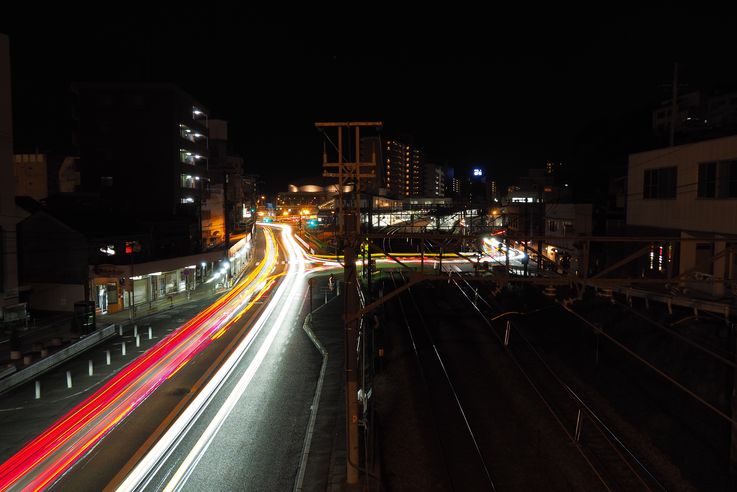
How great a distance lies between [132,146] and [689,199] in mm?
34346

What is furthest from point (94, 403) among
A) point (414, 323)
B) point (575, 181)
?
point (575, 181)

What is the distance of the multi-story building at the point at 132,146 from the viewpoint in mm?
35219

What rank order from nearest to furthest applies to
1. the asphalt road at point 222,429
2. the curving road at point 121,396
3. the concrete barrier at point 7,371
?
the asphalt road at point 222,429 < the curving road at point 121,396 < the concrete barrier at point 7,371

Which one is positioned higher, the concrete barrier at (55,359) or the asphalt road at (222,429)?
the concrete barrier at (55,359)

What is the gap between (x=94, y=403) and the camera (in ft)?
41.4

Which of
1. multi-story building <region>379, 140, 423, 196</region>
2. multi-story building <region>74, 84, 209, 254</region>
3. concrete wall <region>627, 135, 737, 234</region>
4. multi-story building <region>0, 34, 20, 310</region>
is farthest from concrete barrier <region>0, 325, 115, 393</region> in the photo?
multi-story building <region>379, 140, 423, 196</region>

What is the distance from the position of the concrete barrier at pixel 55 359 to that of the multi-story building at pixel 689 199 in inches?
776

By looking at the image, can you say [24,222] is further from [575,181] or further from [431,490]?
[575,181]

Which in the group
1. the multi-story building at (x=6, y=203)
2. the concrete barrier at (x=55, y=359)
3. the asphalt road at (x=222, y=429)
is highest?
the multi-story building at (x=6, y=203)

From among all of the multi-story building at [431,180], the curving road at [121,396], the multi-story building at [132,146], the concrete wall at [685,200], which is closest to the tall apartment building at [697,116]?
the concrete wall at [685,200]

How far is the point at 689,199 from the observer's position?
1781 cm

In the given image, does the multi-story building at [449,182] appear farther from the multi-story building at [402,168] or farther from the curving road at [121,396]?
the curving road at [121,396]

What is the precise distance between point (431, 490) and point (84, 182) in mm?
35266

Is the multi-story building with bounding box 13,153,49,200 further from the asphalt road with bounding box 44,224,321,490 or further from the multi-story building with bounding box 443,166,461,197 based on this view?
the multi-story building with bounding box 443,166,461,197
